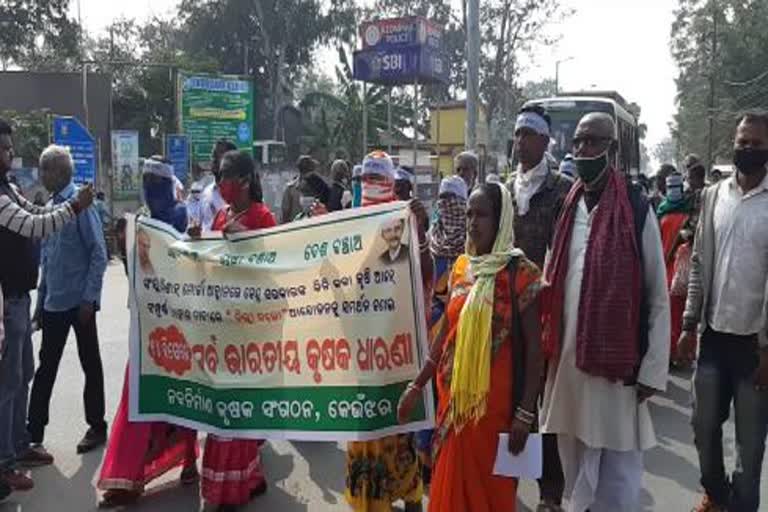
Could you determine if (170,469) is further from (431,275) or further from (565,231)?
(565,231)

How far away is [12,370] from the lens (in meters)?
4.66

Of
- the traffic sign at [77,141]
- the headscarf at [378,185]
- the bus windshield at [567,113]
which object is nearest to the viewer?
the headscarf at [378,185]

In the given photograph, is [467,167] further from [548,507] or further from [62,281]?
[548,507]

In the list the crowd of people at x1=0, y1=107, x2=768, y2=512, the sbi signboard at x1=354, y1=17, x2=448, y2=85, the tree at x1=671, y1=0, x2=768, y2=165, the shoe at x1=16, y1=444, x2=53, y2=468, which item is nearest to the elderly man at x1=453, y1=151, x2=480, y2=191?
the crowd of people at x1=0, y1=107, x2=768, y2=512

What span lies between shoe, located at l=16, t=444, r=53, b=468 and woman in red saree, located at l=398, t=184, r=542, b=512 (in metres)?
3.07

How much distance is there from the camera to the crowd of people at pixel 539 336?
3213 mm

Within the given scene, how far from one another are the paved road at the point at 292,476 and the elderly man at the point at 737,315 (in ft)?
2.99

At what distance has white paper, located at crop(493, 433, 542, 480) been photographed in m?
3.11

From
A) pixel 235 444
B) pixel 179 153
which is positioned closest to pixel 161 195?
pixel 235 444

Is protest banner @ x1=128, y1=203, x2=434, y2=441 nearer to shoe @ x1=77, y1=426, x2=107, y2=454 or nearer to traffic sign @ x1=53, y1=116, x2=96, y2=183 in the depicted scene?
shoe @ x1=77, y1=426, x2=107, y2=454

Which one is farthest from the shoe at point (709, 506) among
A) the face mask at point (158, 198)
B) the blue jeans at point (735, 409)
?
the face mask at point (158, 198)

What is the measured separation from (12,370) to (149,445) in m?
0.89

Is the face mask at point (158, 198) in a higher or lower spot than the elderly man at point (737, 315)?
higher

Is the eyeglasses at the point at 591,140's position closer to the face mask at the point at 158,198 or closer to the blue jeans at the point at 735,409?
the blue jeans at the point at 735,409
